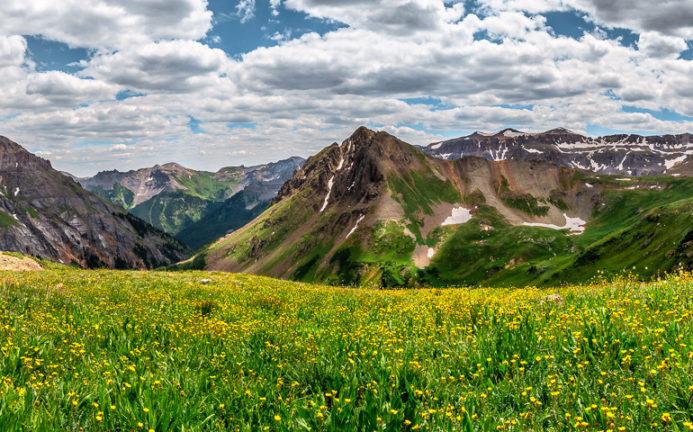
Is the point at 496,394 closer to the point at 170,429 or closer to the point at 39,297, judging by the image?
the point at 170,429

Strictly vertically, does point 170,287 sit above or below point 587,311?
below

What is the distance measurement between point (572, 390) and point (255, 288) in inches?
843

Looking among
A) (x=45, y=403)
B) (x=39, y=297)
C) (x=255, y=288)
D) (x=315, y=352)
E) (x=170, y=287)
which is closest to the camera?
(x=45, y=403)

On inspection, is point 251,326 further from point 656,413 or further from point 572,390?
point 656,413

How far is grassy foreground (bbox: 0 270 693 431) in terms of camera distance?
6.23 metres

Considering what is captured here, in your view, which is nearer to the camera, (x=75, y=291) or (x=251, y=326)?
(x=251, y=326)

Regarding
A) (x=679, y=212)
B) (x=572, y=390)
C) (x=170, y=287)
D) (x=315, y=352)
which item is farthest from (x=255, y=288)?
(x=679, y=212)

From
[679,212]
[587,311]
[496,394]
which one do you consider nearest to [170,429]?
[496,394]

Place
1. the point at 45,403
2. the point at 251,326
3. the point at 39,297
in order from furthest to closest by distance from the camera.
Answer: the point at 39,297
the point at 251,326
the point at 45,403

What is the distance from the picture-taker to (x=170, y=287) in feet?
81.7

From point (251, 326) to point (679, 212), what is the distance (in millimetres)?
208301

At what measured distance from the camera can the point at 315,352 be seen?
9.79m

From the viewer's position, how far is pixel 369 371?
8.17 metres

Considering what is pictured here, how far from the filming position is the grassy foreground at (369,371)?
20.5 feet
